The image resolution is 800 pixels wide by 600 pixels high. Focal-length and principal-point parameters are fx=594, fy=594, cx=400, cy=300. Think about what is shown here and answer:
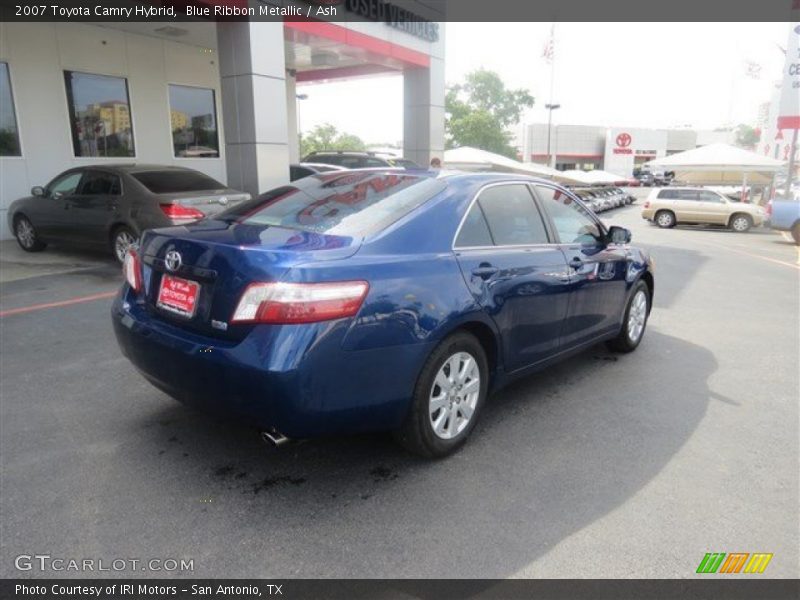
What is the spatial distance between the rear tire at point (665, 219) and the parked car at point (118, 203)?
58.0 feet

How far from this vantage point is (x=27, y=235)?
9992 millimetres

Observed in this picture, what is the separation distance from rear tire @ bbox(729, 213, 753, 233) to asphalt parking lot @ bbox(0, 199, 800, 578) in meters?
17.8

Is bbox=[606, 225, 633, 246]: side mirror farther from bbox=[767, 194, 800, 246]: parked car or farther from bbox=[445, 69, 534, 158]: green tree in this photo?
bbox=[445, 69, 534, 158]: green tree

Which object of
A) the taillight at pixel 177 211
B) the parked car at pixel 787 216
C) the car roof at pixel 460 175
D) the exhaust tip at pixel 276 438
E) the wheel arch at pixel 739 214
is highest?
the car roof at pixel 460 175

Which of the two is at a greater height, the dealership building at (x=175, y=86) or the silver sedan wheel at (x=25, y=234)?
the dealership building at (x=175, y=86)

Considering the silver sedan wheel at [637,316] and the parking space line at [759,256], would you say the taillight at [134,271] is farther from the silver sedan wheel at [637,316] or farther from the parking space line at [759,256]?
the parking space line at [759,256]

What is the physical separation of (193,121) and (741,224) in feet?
59.0

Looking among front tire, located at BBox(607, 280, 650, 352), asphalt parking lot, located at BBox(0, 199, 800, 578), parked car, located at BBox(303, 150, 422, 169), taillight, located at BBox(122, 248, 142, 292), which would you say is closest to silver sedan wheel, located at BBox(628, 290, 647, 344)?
front tire, located at BBox(607, 280, 650, 352)

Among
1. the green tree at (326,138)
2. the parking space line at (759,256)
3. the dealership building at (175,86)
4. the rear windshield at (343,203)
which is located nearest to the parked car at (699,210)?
the parking space line at (759,256)

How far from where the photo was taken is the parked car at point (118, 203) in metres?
7.98

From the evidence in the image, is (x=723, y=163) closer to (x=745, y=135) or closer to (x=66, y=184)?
(x=66, y=184)

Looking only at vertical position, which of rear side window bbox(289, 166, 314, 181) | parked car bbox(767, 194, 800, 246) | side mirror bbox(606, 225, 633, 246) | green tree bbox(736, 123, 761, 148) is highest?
green tree bbox(736, 123, 761, 148)

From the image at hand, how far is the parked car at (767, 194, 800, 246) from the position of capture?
16.5m

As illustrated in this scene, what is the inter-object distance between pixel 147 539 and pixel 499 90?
96.7 metres
